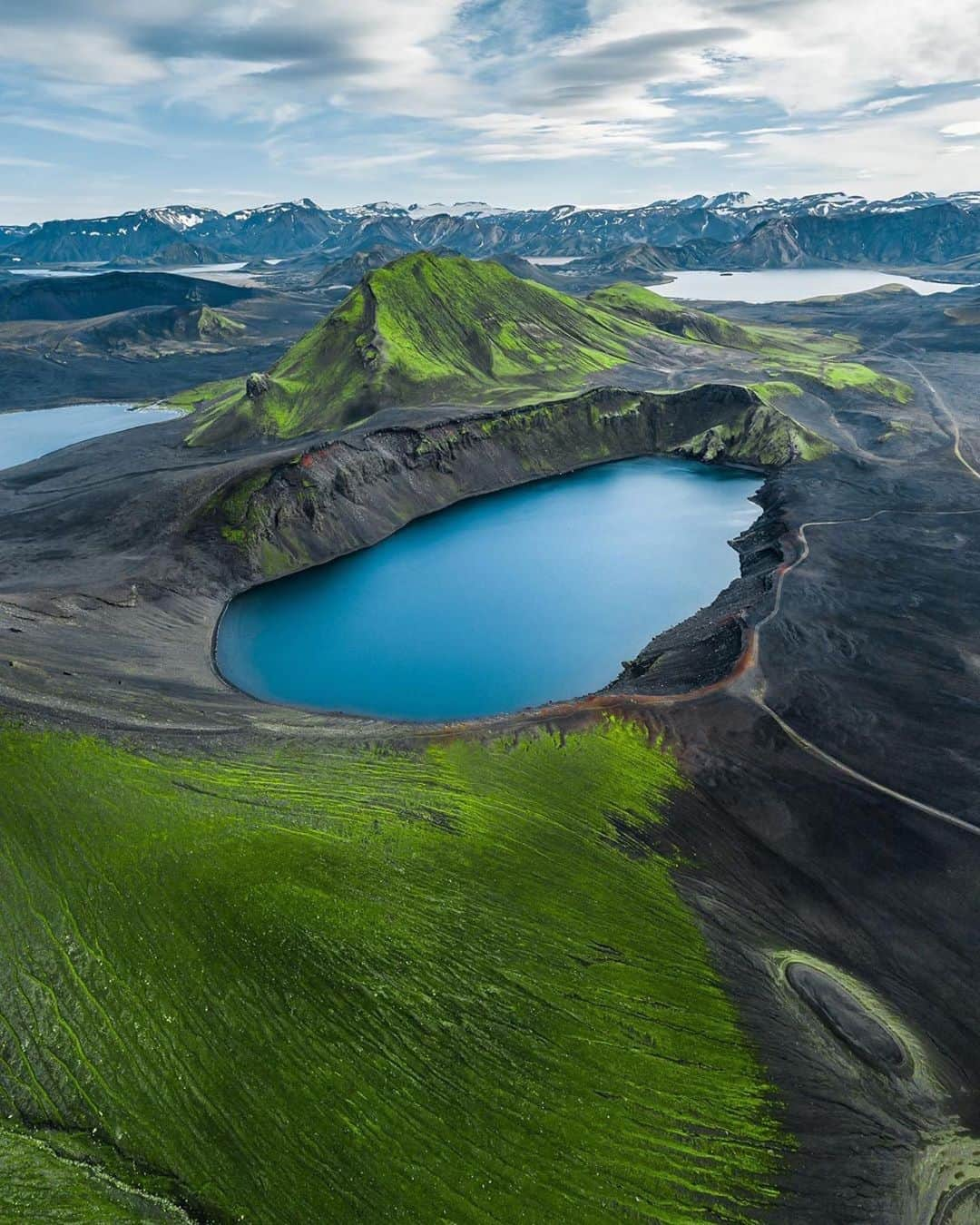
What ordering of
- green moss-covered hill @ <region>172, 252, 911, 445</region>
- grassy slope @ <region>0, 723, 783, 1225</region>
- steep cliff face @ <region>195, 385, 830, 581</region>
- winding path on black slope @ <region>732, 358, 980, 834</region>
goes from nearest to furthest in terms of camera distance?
grassy slope @ <region>0, 723, 783, 1225</region> < winding path on black slope @ <region>732, 358, 980, 834</region> < steep cliff face @ <region>195, 385, 830, 581</region> < green moss-covered hill @ <region>172, 252, 911, 445</region>

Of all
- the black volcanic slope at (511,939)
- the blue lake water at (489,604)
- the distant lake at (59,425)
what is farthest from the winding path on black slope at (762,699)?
the distant lake at (59,425)

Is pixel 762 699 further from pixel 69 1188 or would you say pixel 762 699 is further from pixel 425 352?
pixel 425 352

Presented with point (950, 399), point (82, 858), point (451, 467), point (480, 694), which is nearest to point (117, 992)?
point (82, 858)

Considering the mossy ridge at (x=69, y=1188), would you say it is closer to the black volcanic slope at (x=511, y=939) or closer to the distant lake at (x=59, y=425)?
the black volcanic slope at (x=511, y=939)

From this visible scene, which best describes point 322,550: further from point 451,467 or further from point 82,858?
point 82,858

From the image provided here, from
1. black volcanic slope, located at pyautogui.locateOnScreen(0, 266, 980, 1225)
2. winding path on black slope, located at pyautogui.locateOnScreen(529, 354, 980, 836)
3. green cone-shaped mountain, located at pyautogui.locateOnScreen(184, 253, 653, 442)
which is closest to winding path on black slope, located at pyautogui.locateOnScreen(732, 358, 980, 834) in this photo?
winding path on black slope, located at pyautogui.locateOnScreen(529, 354, 980, 836)

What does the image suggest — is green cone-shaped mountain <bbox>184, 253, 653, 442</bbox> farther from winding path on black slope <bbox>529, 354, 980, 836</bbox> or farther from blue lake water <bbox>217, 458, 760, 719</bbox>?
winding path on black slope <bbox>529, 354, 980, 836</bbox>
